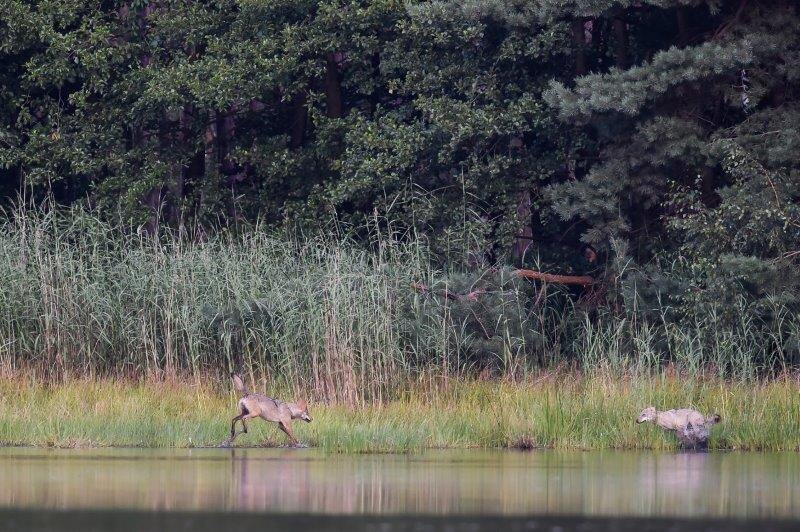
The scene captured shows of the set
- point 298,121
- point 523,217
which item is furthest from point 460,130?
point 298,121

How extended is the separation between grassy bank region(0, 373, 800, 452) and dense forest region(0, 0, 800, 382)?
3209 mm

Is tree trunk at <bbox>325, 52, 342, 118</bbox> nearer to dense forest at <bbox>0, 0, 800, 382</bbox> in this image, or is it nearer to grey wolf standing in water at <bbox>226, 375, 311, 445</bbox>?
dense forest at <bbox>0, 0, 800, 382</bbox>

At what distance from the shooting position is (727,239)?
16750 mm

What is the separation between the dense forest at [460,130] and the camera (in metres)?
17.3

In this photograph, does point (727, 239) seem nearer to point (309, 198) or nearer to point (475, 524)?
point (309, 198)

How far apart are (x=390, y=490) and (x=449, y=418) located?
3858 mm

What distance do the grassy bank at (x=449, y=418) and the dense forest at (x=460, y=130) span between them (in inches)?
126

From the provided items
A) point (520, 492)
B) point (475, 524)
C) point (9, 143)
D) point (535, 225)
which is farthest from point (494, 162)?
point (475, 524)

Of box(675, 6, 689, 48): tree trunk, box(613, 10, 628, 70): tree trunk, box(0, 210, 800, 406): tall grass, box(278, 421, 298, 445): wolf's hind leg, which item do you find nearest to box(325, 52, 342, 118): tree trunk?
box(613, 10, 628, 70): tree trunk

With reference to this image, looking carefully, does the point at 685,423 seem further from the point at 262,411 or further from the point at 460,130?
the point at 460,130

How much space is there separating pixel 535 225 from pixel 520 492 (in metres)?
12.5

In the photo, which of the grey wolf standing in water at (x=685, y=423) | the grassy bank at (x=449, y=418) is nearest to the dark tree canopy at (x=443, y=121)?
the grassy bank at (x=449, y=418)

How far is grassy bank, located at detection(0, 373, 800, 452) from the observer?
11516mm

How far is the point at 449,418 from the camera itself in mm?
12445
